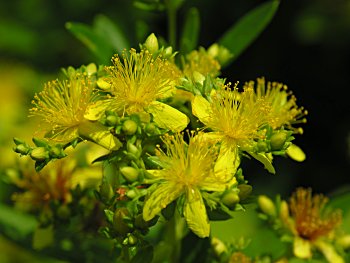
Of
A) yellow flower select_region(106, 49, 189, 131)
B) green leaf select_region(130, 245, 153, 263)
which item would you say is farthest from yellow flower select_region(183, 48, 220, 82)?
green leaf select_region(130, 245, 153, 263)

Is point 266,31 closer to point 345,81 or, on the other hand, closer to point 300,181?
point 345,81

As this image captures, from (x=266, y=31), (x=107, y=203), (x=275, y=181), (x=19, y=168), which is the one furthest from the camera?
(x=266, y=31)

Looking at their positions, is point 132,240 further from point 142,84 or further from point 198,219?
point 142,84

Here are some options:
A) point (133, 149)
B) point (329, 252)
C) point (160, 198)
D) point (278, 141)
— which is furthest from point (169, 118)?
point (329, 252)

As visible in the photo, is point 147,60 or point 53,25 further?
point 53,25

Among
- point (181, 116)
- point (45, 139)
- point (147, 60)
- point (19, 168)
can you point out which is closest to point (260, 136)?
point (181, 116)

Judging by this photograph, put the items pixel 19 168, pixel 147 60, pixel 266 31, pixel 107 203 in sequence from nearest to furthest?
pixel 107 203 < pixel 147 60 < pixel 19 168 < pixel 266 31

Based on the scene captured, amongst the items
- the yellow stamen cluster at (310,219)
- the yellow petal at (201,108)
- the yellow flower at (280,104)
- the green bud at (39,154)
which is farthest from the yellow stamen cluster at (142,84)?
the yellow stamen cluster at (310,219)
